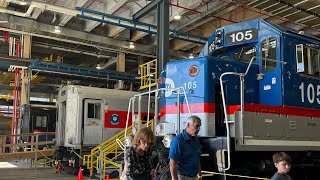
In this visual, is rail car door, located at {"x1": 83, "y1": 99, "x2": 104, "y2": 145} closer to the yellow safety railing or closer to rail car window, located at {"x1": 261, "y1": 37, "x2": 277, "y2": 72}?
the yellow safety railing

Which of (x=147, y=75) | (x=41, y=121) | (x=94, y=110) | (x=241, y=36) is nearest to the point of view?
(x=241, y=36)

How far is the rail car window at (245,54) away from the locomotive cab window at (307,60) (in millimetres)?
825

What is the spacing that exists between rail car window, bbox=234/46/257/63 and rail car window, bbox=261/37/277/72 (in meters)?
0.24

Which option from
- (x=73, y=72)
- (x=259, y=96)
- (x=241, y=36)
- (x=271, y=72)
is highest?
(x=73, y=72)

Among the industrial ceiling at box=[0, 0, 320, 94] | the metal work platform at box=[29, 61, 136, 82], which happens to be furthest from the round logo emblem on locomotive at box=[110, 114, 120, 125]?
the metal work platform at box=[29, 61, 136, 82]

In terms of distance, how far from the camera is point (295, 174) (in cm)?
664

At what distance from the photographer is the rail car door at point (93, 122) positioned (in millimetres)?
12805

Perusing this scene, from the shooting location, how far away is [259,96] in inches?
262

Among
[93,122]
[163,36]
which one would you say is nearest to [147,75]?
[163,36]

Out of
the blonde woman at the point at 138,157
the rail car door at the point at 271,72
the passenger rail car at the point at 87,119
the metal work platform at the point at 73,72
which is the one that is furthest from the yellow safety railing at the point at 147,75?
the blonde woman at the point at 138,157

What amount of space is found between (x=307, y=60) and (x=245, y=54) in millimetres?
1167

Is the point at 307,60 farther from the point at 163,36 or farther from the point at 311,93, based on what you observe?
the point at 163,36

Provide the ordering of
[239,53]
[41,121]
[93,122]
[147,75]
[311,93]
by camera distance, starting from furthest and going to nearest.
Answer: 1. [41,121]
2. [93,122]
3. [147,75]
4. [239,53]
5. [311,93]

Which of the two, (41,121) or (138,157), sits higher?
(41,121)
